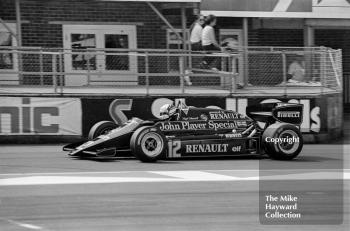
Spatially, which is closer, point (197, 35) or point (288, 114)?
point (288, 114)

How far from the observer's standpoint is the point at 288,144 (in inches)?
589

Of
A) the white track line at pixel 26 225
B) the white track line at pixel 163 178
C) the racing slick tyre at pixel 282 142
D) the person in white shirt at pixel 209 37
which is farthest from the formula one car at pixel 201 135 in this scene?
the white track line at pixel 26 225

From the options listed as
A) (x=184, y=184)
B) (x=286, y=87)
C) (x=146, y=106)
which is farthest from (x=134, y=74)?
(x=184, y=184)

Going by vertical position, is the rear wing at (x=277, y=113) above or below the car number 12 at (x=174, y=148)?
above

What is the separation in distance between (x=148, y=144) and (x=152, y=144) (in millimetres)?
89

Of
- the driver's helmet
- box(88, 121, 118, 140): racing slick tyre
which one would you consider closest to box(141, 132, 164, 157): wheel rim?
the driver's helmet

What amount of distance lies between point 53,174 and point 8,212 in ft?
10.7

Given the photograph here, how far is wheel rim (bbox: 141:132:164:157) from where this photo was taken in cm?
1402

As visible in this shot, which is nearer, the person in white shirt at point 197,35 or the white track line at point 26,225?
the white track line at point 26,225

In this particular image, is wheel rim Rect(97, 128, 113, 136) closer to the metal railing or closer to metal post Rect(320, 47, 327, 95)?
the metal railing

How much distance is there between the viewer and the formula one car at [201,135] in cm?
1419

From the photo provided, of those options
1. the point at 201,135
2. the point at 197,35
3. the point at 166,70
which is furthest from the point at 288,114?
the point at 197,35

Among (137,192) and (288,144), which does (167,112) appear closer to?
(288,144)

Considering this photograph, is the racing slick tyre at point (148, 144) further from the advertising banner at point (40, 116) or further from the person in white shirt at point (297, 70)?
the person in white shirt at point (297, 70)
